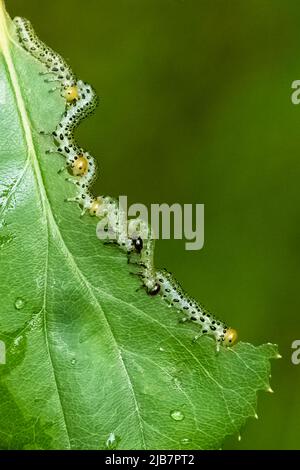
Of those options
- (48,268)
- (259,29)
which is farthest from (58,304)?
(259,29)

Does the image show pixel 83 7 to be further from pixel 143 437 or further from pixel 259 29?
pixel 143 437

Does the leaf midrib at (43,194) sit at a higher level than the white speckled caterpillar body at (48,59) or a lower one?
lower

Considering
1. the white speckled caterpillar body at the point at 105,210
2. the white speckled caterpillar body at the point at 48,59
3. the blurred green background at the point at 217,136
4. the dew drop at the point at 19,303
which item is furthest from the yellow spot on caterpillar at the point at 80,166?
the blurred green background at the point at 217,136

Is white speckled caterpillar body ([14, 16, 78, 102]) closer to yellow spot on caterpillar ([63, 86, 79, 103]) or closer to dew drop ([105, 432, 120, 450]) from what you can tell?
yellow spot on caterpillar ([63, 86, 79, 103])

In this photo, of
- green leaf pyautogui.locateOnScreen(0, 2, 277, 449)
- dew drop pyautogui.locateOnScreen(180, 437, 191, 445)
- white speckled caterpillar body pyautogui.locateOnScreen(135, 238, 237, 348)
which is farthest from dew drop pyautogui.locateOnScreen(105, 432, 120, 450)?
white speckled caterpillar body pyautogui.locateOnScreen(135, 238, 237, 348)

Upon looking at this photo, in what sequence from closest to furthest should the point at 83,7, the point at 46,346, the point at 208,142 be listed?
the point at 46,346
the point at 83,7
the point at 208,142

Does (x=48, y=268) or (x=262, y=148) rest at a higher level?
(x=262, y=148)

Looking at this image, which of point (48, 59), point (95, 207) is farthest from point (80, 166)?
point (48, 59)

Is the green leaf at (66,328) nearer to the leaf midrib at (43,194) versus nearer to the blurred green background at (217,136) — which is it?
the leaf midrib at (43,194)
